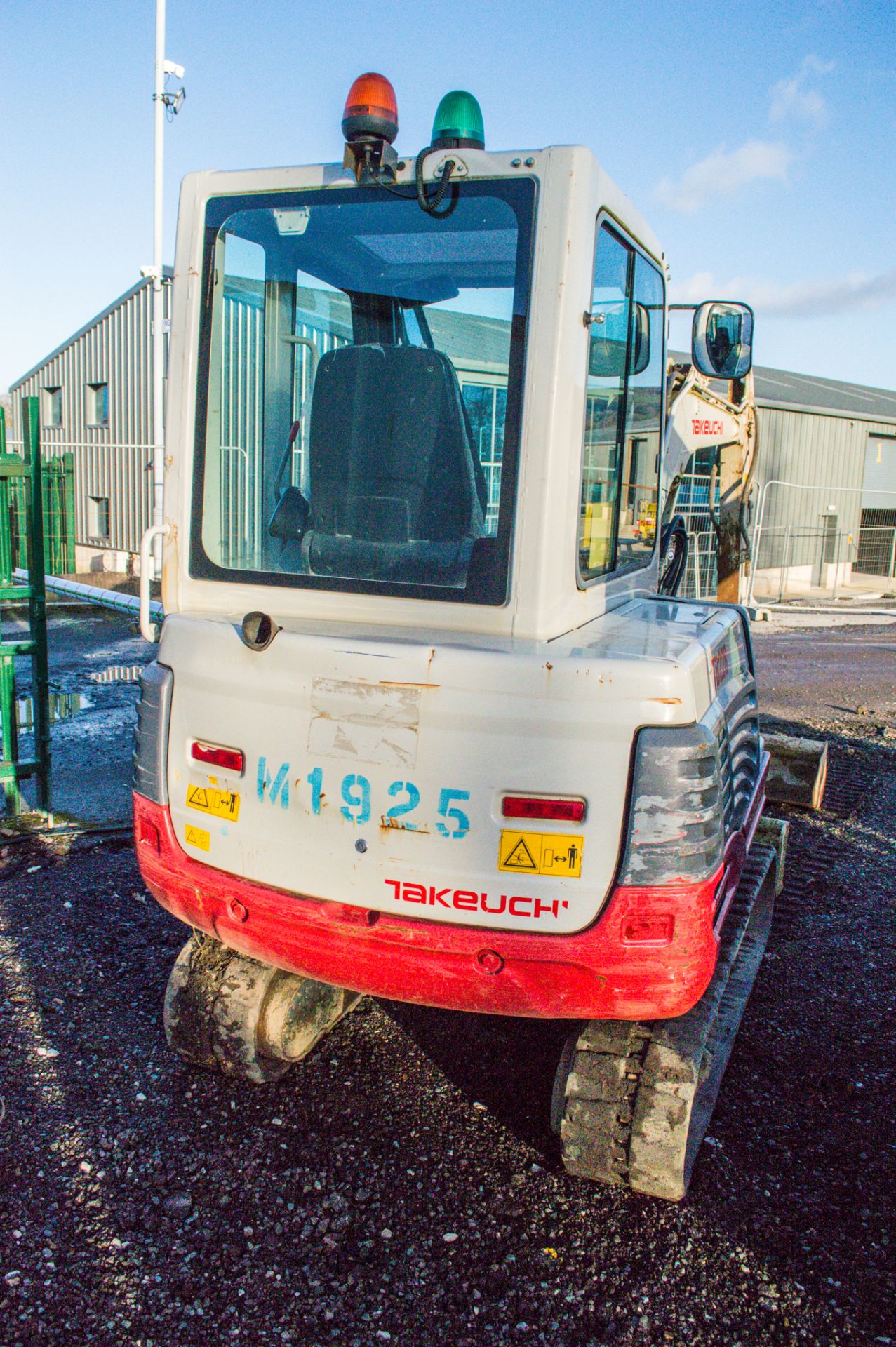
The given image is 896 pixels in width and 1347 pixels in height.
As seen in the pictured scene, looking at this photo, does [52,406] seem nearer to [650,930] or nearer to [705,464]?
[705,464]

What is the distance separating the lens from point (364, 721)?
248 centimetres

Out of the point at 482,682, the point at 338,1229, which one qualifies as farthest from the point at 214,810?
the point at 338,1229

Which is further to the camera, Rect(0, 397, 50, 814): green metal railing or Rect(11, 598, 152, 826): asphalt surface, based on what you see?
Rect(11, 598, 152, 826): asphalt surface

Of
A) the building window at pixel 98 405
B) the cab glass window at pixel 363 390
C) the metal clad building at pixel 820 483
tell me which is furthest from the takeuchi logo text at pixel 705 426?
the building window at pixel 98 405

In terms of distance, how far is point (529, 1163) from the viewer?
9.44 feet

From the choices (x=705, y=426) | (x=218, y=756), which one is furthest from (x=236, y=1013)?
(x=705, y=426)

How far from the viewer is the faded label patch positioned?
244cm

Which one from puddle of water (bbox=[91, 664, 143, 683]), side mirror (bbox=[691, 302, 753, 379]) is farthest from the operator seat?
puddle of water (bbox=[91, 664, 143, 683])

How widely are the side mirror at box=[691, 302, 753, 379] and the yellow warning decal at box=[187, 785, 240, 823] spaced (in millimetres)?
2315

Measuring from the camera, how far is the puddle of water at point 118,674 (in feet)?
30.7

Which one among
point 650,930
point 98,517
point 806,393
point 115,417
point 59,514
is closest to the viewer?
point 650,930

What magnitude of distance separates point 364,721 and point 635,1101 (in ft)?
4.21

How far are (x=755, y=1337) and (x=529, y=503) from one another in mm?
2105

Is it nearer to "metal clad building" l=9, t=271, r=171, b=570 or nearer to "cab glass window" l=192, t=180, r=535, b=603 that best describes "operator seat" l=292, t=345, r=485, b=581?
"cab glass window" l=192, t=180, r=535, b=603
